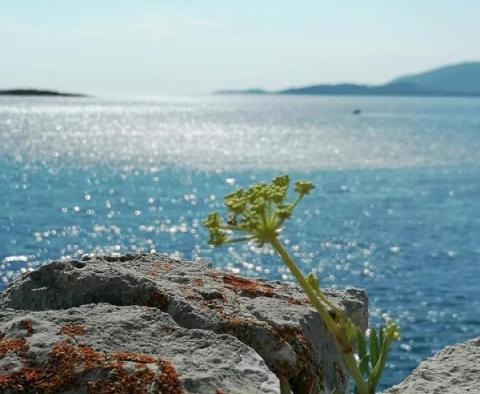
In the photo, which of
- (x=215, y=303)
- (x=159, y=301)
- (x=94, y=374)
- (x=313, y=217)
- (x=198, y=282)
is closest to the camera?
(x=94, y=374)

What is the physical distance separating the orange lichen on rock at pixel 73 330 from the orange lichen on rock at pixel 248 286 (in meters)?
1.54

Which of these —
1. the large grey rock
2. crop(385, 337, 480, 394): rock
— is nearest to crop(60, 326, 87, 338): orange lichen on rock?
the large grey rock

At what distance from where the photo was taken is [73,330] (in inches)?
194

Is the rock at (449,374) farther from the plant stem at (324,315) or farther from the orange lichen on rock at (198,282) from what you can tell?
the orange lichen on rock at (198,282)

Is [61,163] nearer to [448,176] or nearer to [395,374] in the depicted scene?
[448,176]

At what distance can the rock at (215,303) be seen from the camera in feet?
17.5

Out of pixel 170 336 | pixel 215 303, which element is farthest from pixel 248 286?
pixel 170 336

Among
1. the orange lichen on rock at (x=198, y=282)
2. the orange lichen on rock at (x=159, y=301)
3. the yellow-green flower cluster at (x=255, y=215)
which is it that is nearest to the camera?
the yellow-green flower cluster at (x=255, y=215)

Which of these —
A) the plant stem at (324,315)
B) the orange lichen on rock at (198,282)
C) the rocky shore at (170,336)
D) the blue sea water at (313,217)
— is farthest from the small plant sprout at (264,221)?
the blue sea water at (313,217)

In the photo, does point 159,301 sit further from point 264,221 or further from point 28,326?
point 264,221

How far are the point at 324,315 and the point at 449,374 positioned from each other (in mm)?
2210

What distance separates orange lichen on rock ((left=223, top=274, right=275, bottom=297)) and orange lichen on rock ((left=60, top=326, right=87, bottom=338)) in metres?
1.54

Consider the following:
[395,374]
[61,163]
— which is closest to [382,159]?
[61,163]

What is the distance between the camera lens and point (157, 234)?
151ft
